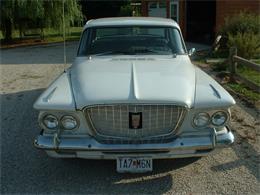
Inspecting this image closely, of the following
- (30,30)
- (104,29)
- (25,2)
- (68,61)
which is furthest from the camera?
(30,30)

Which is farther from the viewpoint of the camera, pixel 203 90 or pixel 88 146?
pixel 203 90

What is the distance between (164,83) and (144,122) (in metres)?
0.59

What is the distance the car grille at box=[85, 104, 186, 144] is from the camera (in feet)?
12.9

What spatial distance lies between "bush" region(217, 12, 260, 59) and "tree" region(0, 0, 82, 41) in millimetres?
10224

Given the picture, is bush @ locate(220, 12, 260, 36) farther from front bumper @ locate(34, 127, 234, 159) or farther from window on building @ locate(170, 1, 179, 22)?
front bumper @ locate(34, 127, 234, 159)

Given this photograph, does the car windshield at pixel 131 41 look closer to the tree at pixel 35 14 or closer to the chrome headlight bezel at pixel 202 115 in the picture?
the chrome headlight bezel at pixel 202 115

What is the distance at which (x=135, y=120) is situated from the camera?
3953 mm

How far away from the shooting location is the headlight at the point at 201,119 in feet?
13.2

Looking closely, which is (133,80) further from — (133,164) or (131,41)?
(131,41)

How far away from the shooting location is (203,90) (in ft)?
14.1

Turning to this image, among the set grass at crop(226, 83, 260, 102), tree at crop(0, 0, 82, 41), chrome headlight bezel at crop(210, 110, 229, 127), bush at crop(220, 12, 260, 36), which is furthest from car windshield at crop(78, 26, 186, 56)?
tree at crop(0, 0, 82, 41)

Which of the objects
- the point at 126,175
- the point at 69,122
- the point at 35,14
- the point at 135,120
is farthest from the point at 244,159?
the point at 35,14

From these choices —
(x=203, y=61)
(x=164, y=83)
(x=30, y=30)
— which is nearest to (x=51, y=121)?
(x=164, y=83)

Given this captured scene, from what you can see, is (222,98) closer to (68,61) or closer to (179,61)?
(179,61)
